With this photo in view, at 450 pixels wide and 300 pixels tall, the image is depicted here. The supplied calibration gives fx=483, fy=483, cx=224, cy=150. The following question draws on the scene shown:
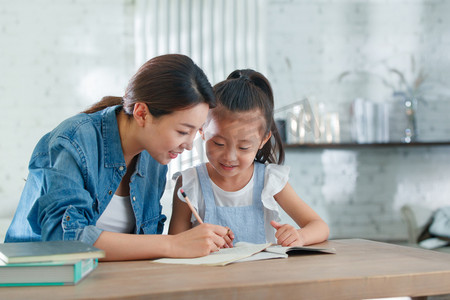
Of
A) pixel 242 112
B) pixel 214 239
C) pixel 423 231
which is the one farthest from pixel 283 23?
pixel 214 239

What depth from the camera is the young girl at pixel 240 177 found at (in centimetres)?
148

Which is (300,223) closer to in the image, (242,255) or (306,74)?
(242,255)

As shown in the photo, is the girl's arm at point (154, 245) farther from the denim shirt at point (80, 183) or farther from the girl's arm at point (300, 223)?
the girl's arm at point (300, 223)

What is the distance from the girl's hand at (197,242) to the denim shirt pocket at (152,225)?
374 mm

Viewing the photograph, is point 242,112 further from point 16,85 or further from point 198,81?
point 16,85

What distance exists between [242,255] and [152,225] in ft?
1.69

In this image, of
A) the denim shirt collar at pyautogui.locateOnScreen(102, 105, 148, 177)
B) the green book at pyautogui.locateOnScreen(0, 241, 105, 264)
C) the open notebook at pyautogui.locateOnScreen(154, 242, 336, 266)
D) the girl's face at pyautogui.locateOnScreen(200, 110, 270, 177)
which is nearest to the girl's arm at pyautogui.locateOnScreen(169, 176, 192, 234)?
the girl's face at pyautogui.locateOnScreen(200, 110, 270, 177)

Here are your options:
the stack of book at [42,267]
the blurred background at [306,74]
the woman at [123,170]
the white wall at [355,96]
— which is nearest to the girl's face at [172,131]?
the woman at [123,170]

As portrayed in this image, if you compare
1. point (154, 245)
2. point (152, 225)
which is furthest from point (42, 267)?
point (152, 225)

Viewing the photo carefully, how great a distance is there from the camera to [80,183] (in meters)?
1.14

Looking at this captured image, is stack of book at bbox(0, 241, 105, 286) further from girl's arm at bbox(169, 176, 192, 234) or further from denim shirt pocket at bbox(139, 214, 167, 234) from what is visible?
girl's arm at bbox(169, 176, 192, 234)

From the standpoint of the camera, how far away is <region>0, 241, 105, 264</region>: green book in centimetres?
76

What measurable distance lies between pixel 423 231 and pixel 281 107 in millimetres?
1389

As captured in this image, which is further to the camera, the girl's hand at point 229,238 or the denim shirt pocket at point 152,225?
the denim shirt pocket at point 152,225
